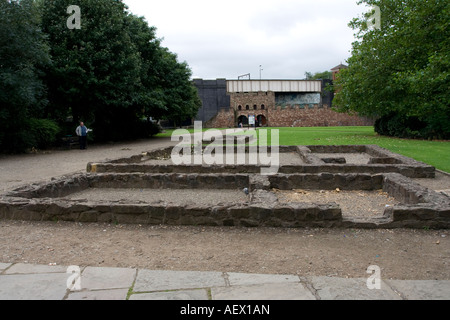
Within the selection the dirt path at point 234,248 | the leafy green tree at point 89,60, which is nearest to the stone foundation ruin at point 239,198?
the dirt path at point 234,248

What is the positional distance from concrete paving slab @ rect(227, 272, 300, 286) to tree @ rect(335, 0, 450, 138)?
52.9 ft

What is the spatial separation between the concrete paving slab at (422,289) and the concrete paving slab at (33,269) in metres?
2.93

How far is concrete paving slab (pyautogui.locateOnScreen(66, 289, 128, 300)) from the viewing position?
9.25 ft

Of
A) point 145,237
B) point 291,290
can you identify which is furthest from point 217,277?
point 145,237

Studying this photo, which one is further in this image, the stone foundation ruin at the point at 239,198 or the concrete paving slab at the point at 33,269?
the stone foundation ruin at the point at 239,198

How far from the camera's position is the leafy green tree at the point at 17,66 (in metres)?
13.8

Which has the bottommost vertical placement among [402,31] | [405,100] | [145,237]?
[145,237]

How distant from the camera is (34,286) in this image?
304 centimetres

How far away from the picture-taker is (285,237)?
4.49 m

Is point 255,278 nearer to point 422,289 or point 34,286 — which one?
point 422,289

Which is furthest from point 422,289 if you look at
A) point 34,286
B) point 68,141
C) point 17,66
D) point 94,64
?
point 94,64

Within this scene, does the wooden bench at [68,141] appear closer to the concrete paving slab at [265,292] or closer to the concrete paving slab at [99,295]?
the concrete paving slab at [99,295]
